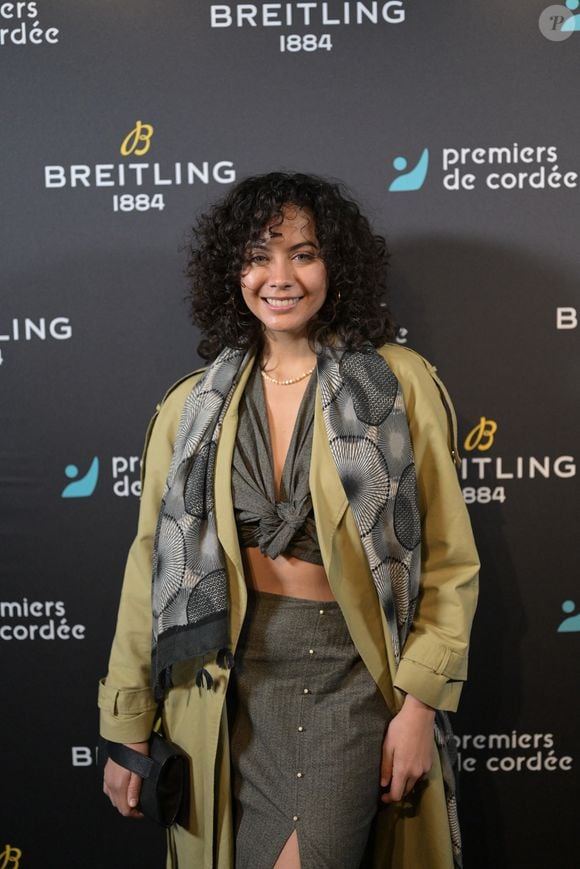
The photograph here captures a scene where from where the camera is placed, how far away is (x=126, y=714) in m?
1.67

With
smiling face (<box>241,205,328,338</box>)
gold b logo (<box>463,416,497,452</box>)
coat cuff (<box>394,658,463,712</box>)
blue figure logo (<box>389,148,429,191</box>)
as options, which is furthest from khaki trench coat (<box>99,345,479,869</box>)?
blue figure logo (<box>389,148,429,191</box>)

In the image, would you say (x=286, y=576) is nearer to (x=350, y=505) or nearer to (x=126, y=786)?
(x=350, y=505)

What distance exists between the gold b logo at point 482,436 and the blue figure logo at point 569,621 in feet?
1.63

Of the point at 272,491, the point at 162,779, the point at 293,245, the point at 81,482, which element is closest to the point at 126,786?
the point at 162,779

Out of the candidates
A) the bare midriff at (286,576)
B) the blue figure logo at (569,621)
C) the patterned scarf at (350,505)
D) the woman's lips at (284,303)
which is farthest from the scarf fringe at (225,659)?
the blue figure logo at (569,621)

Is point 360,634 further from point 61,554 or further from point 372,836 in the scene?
point 61,554

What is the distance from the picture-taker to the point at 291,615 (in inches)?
61.2

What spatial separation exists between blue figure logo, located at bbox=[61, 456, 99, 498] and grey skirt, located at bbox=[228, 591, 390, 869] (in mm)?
824

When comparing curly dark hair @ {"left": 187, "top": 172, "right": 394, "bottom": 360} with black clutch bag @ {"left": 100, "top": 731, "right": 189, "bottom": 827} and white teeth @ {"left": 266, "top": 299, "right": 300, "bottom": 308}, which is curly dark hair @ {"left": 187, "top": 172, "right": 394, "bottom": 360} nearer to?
white teeth @ {"left": 266, "top": 299, "right": 300, "bottom": 308}

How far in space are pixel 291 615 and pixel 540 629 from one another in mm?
1008

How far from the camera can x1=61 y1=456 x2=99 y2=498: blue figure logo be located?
7.38 feet

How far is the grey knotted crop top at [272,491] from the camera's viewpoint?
1.52 metres

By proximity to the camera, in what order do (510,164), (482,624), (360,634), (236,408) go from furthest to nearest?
(482,624), (510,164), (236,408), (360,634)

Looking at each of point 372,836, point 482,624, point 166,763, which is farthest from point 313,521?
point 482,624
